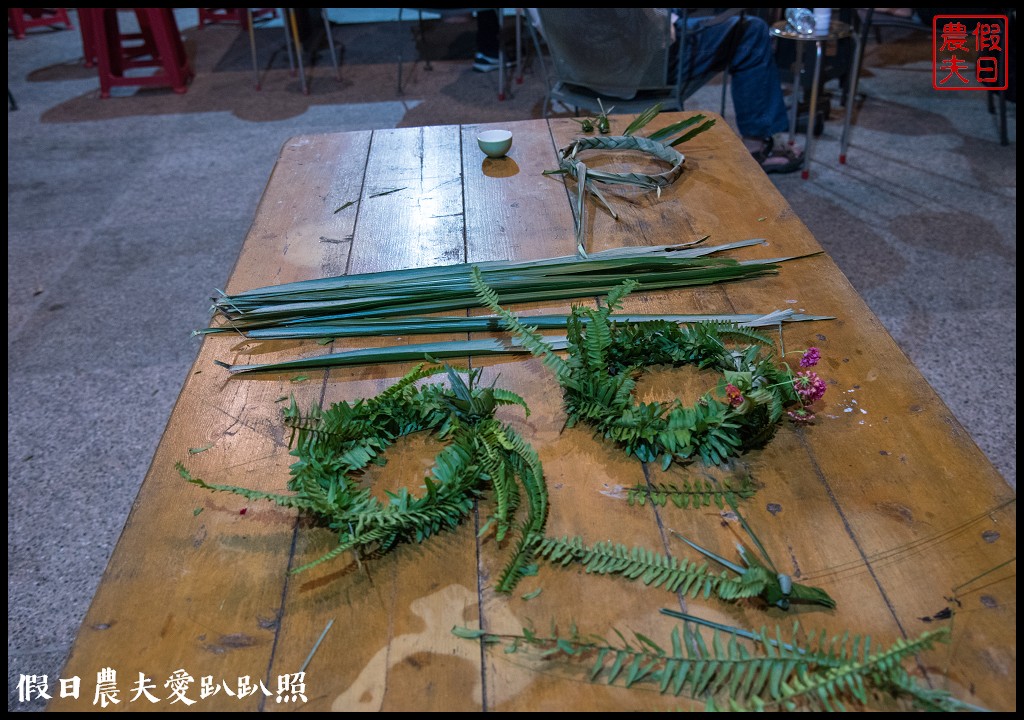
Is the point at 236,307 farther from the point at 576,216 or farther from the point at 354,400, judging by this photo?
the point at 576,216

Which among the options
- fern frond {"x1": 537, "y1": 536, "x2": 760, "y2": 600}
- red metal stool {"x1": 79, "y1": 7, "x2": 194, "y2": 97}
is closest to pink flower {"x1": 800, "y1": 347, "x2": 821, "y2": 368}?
fern frond {"x1": 537, "y1": 536, "x2": 760, "y2": 600}

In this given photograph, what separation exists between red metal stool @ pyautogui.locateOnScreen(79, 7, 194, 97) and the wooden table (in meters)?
4.03

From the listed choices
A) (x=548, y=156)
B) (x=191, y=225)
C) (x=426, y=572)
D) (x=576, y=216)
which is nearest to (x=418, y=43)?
(x=191, y=225)

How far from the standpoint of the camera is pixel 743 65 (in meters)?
3.34

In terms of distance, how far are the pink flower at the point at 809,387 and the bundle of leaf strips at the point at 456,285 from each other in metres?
0.41

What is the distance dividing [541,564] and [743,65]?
2.98 metres

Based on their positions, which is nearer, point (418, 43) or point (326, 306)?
point (326, 306)

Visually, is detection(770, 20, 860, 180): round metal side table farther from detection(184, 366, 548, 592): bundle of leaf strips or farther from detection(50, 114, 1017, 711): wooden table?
detection(184, 366, 548, 592): bundle of leaf strips

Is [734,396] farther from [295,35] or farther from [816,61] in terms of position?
[295,35]

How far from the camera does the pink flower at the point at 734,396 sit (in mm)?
1131

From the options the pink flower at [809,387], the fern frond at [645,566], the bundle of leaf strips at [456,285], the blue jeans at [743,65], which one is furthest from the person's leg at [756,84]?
the fern frond at [645,566]

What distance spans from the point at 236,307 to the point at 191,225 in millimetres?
2175

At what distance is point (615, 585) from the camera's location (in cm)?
95

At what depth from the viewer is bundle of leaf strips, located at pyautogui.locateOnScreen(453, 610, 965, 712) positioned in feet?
2.67
